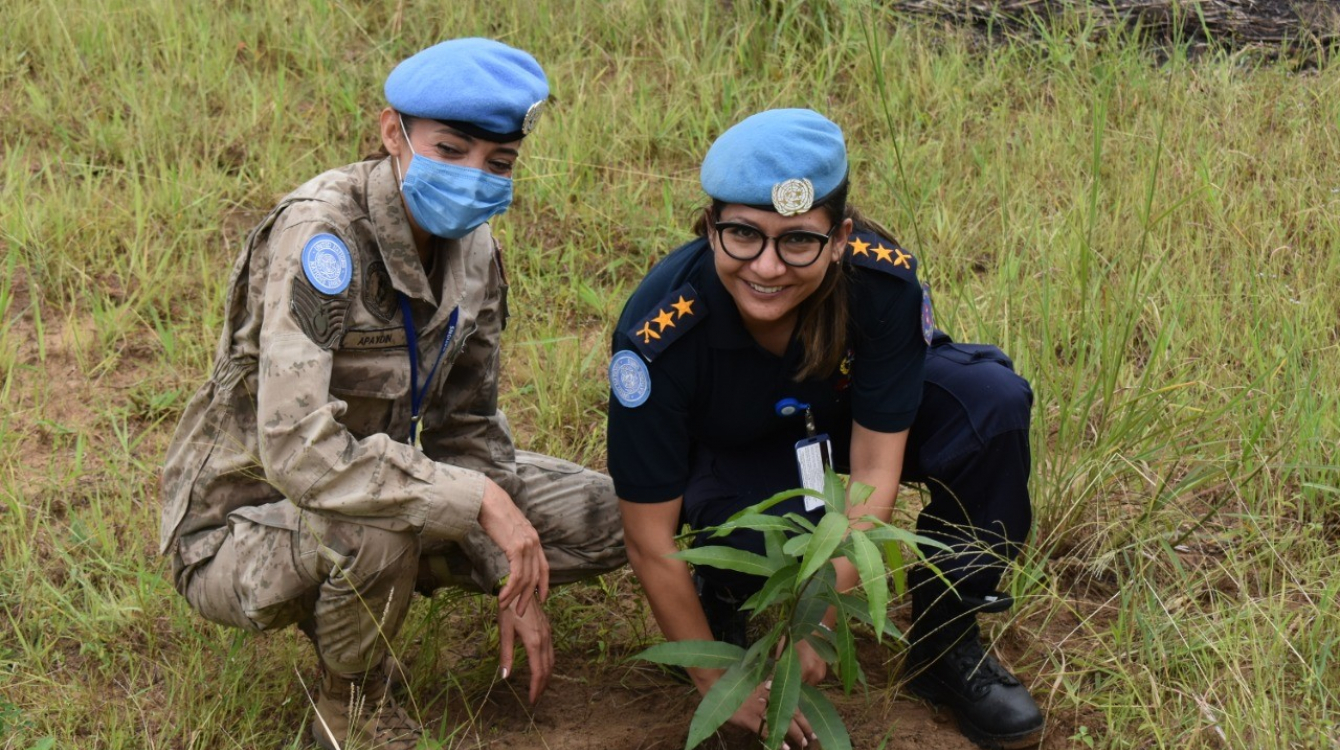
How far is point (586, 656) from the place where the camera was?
9.50ft

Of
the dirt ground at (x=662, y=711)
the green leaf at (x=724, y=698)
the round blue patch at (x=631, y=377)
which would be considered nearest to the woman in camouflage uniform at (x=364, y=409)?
the dirt ground at (x=662, y=711)

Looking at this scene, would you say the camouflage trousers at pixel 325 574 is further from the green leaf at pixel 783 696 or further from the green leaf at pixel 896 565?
the green leaf at pixel 896 565

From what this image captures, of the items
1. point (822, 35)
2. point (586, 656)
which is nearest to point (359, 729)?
point (586, 656)

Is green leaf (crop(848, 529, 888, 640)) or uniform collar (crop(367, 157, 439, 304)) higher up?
uniform collar (crop(367, 157, 439, 304))

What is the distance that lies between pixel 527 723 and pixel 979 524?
96cm

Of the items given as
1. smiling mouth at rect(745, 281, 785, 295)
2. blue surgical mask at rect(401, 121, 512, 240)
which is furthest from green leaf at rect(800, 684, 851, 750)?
blue surgical mask at rect(401, 121, 512, 240)

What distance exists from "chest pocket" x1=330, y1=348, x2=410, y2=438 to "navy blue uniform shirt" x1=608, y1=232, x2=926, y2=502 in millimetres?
395

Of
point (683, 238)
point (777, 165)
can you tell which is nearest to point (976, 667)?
point (777, 165)

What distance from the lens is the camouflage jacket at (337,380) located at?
222 cm

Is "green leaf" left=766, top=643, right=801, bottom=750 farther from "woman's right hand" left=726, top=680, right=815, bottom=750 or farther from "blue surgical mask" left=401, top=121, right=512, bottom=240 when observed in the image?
"blue surgical mask" left=401, top=121, right=512, bottom=240

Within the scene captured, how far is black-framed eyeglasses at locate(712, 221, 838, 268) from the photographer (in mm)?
2227

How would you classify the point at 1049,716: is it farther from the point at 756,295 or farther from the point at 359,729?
the point at 359,729

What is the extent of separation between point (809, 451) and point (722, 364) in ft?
0.82

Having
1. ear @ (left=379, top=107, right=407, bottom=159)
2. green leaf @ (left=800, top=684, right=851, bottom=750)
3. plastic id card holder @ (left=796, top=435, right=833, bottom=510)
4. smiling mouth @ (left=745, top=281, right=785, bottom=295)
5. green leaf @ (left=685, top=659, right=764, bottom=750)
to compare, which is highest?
ear @ (left=379, top=107, right=407, bottom=159)
